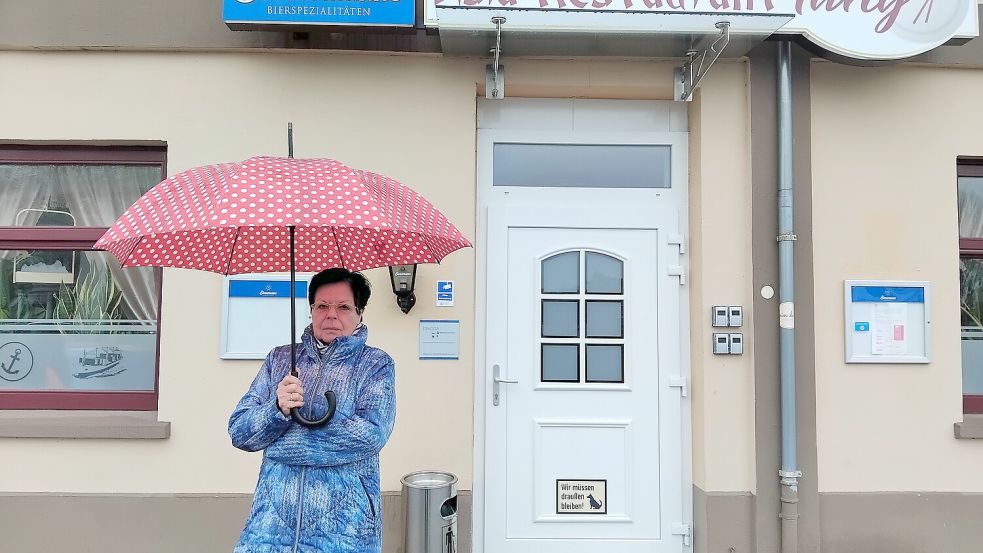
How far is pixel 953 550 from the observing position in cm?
388

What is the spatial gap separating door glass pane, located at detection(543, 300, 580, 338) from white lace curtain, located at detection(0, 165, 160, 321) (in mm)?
2378

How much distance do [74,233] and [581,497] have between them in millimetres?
3414

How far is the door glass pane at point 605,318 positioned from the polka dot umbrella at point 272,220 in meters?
1.68

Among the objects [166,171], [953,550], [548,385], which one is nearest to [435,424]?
[548,385]

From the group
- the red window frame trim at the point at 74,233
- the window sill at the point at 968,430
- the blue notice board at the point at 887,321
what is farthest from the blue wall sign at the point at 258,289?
the window sill at the point at 968,430

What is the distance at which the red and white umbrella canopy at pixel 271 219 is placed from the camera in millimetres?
1944

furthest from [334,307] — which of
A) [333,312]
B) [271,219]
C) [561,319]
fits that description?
[561,319]

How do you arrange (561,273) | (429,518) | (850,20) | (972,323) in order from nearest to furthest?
(429,518) < (850,20) < (561,273) < (972,323)

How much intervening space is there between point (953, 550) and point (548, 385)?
2.49 meters

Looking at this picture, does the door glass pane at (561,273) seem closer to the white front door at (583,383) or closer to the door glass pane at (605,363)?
the white front door at (583,383)

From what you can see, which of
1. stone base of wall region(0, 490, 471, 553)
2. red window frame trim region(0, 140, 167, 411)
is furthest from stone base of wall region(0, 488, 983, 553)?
red window frame trim region(0, 140, 167, 411)

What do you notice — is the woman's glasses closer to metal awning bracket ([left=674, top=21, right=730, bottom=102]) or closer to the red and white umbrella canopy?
the red and white umbrella canopy

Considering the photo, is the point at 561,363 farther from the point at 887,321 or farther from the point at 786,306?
the point at 887,321

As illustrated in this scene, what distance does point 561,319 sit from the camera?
4.12 metres
